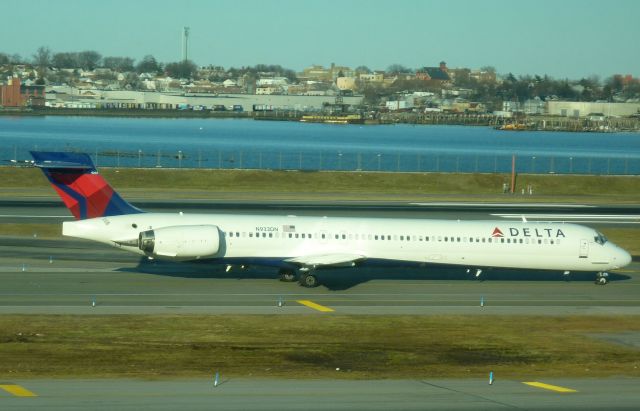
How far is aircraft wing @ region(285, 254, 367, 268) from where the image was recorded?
127 feet

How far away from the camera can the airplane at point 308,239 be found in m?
38.0

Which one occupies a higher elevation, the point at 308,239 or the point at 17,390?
the point at 308,239

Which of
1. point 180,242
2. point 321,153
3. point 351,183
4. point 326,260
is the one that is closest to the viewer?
point 180,242

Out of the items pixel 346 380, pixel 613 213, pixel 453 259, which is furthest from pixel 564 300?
pixel 613 213

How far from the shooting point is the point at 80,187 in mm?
38531

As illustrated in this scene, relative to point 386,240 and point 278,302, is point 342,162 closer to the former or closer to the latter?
point 386,240

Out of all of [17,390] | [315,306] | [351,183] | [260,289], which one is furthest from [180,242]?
[351,183]

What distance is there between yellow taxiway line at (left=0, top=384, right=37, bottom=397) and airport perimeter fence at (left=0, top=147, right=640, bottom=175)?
82.6m

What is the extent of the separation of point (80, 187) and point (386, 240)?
506 inches

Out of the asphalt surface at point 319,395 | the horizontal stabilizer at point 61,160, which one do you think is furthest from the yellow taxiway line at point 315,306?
the horizontal stabilizer at point 61,160

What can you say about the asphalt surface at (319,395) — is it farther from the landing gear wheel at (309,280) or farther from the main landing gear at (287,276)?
the main landing gear at (287,276)

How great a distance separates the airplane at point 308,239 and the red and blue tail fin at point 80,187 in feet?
0.13

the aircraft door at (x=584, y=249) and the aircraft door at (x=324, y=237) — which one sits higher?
the aircraft door at (x=324, y=237)

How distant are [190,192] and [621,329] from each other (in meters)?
43.4
